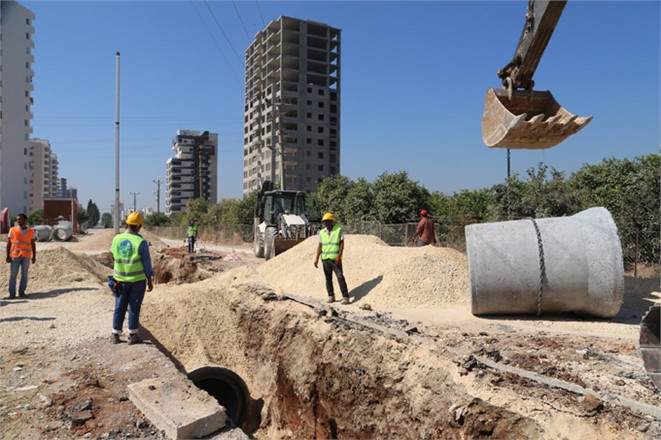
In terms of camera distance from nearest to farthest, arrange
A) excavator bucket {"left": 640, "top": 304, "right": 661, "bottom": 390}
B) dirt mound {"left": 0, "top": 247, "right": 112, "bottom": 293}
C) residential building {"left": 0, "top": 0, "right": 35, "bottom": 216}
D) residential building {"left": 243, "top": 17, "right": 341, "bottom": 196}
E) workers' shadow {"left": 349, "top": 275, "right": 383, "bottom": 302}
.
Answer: excavator bucket {"left": 640, "top": 304, "right": 661, "bottom": 390}, workers' shadow {"left": 349, "top": 275, "right": 383, "bottom": 302}, dirt mound {"left": 0, "top": 247, "right": 112, "bottom": 293}, residential building {"left": 0, "top": 0, "right": 35, "bottom": 216}, residential building {"left": 243, "top": 17, "right": 341, "bottom": 196}

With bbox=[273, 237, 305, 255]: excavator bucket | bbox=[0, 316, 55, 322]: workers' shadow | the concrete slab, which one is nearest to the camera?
the concrete slab

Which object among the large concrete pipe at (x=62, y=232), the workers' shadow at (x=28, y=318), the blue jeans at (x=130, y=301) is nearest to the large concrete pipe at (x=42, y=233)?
the large concrete pipe at (x=62, y=232)

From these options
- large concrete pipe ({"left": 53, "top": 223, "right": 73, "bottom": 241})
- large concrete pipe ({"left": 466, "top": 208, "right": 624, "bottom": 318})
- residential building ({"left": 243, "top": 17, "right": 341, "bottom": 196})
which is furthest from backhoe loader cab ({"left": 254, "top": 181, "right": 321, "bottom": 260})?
residential building ({"left": 243, "top": 17, "right": 341, "bottom": 196})

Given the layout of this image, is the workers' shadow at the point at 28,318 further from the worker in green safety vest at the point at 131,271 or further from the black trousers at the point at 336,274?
the black trousers at the point at 336,274

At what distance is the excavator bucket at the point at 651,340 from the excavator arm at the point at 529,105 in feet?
10.2

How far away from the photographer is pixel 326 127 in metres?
64.5

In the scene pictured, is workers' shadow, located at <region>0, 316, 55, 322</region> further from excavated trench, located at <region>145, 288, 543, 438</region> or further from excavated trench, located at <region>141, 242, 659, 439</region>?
excavated trench, located at <region>145, 288, 543, 438</region>

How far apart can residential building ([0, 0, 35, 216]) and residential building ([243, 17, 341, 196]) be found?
31406mm

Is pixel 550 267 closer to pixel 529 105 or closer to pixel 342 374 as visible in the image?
pixel 529 105

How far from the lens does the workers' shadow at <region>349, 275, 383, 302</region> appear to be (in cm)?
878

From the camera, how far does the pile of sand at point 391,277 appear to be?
27.6 ft

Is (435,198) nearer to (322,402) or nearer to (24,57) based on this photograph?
(322,402)

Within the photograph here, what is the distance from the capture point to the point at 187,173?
11550cm

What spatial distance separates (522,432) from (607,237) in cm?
390
